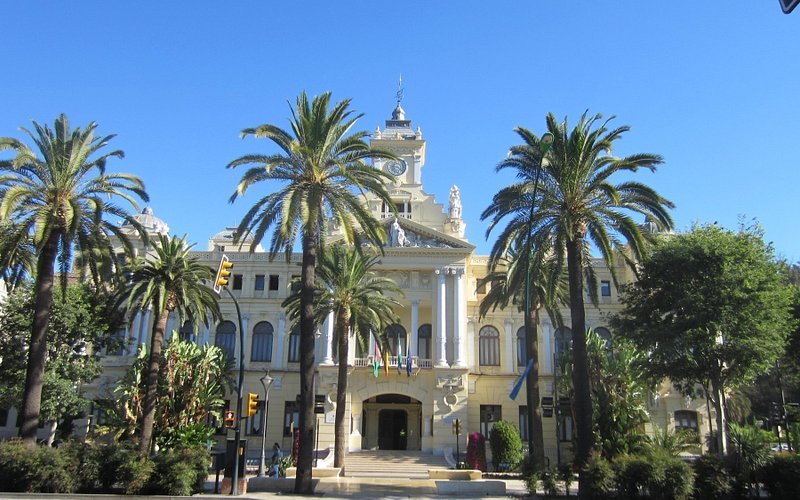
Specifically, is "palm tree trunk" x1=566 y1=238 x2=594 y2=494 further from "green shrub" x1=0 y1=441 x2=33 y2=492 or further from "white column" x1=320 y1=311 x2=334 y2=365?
"white column" x1=320 y1=311 x2=334 y2=365

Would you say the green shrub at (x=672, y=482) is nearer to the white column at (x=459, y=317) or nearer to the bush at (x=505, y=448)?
the bush at (x=505, y=448)

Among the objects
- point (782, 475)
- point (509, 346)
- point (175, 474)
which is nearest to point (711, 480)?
point (782, 475)

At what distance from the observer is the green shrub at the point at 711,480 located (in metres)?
19.6

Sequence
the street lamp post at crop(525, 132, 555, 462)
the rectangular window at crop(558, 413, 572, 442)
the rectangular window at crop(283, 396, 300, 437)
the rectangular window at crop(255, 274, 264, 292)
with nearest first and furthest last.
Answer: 1. the street lamp post at crop(525, 132, 555, 462)
2. the rectangular window at crop(558, 413, 572, 442)
3. the rectangular window at crop(283, 396, 300, 437)
4. the rectangular window at crop(255, 274, 264, 292)

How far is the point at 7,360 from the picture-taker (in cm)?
3669

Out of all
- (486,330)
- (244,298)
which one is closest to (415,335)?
(486,330)

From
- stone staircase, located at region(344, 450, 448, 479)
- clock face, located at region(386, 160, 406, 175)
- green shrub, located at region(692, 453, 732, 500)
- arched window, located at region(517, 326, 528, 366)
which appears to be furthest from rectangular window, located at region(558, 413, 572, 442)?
green shrub, located at region(692, 453, 732, 500)

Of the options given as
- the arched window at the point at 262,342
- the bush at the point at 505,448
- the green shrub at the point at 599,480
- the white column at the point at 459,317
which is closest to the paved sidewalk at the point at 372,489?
the green shrub at the point at 599,480

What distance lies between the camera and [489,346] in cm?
4772

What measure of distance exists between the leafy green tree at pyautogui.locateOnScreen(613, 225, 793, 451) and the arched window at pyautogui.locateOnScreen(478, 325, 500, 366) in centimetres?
1768

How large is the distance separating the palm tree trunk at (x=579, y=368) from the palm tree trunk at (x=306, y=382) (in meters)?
9.14

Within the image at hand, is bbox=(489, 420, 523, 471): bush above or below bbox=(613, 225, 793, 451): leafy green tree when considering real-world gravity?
below

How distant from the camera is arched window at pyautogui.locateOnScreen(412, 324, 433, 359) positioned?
158ft

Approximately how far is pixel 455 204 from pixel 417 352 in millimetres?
11650
